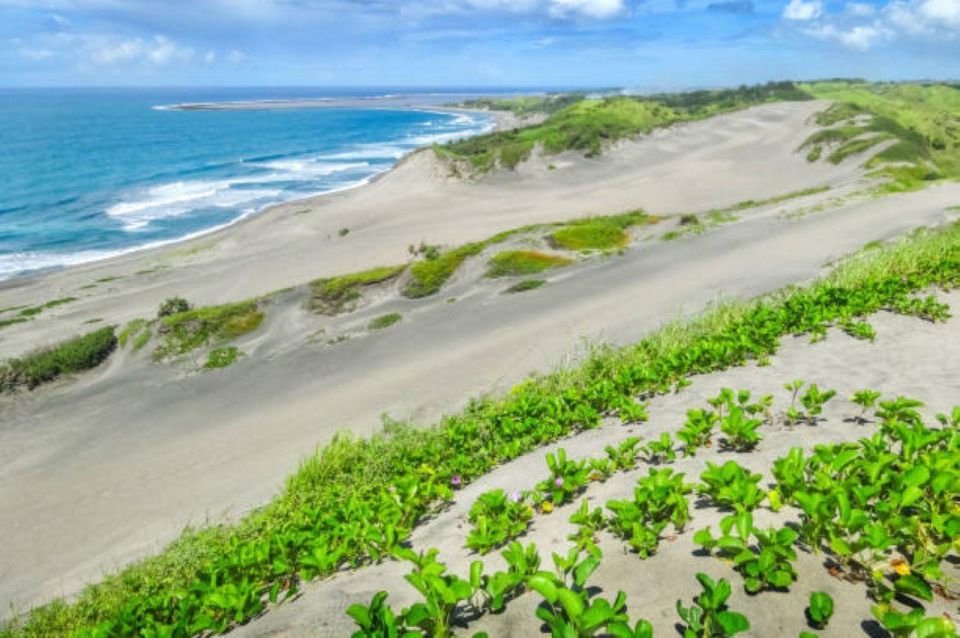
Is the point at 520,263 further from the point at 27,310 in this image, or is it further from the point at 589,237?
the point at 27,310

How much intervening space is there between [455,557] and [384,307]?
1790 centimetres

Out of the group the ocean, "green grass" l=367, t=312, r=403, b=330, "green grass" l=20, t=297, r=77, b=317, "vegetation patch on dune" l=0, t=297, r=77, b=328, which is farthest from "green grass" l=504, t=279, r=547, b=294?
the ocean

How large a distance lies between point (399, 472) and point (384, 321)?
12.9m

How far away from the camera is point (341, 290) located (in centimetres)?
2306

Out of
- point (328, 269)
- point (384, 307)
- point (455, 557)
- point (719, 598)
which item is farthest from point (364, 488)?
point (328, 269)

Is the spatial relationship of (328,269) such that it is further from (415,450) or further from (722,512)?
(722,512)

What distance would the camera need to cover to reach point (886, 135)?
5959cm

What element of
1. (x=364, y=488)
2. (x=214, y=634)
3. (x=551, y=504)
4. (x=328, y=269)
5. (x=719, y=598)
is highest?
(x=719, y=598)

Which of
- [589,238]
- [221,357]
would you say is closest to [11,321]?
[221,357]

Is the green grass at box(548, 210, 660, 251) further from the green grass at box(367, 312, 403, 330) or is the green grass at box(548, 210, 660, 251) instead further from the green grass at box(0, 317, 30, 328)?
the green grass at box(0, 317, 30, 328)

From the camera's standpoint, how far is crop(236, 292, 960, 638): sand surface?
3.17 metres

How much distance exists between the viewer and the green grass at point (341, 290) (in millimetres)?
22327

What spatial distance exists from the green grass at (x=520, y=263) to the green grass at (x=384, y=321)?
5074 mm

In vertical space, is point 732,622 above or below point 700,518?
above
